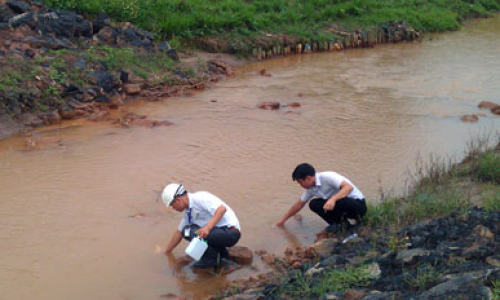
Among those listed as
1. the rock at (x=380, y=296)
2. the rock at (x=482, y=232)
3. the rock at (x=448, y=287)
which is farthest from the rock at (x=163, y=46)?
the rock at (x=448, y=287)

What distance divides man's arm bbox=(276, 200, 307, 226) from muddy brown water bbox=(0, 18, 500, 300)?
13 centimetres

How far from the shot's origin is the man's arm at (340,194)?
260 inches

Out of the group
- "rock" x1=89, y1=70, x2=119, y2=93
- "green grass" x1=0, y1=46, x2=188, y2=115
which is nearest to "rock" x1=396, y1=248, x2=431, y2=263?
"green grass" x1=0, y1=46, x2=188, y2=115

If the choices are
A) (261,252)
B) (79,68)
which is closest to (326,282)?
(261,252)

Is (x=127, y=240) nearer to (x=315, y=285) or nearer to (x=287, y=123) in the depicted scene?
(x=315, y=285)

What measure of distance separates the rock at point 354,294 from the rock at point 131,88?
9.48 meters

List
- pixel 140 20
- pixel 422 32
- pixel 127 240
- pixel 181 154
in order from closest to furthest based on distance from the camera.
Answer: pixel 127 240
pixel 181 154
pixel 140 20
pixel 422 32

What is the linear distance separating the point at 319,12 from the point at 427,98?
856cm

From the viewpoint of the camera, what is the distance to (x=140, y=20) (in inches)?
676

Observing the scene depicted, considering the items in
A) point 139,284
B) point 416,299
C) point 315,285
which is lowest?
point 139,284

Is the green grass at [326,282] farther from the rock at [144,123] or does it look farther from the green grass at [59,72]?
the green grass at [59,72]

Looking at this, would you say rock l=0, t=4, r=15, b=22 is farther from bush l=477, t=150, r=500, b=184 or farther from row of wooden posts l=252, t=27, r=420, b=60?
bush l=477, t=150, r=500, b=184

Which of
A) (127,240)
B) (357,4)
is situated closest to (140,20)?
(357,4)

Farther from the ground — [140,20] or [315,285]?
[140,20]
